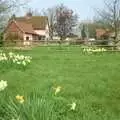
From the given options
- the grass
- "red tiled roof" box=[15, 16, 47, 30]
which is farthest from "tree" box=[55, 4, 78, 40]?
the grass

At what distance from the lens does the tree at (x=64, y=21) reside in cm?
8177

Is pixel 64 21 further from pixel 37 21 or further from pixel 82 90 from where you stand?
pixel 82 90

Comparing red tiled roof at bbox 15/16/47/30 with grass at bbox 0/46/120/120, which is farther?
red tiled roof at bbox 15/16/47/30

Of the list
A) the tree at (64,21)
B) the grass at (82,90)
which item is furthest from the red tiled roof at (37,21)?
the grass at (82,90)

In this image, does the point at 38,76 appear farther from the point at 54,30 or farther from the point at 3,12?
the point at 54,30

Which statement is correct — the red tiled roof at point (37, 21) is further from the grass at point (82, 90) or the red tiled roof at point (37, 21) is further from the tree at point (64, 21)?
the grass at point (82, 90)

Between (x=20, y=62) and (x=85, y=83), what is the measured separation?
5087mm

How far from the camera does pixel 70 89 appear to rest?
952 cm

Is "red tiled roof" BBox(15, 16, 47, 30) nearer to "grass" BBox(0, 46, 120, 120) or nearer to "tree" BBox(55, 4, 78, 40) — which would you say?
"tree" BBox(55, 4, 78, 40)

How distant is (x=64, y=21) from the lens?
→ 83375mm

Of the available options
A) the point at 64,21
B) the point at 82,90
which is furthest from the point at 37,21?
the point at 82,90

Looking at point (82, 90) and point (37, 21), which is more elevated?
point (37, 21)

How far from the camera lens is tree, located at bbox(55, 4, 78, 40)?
268 feet

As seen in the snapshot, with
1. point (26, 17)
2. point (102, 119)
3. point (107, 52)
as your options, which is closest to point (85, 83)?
point (102, 119)
